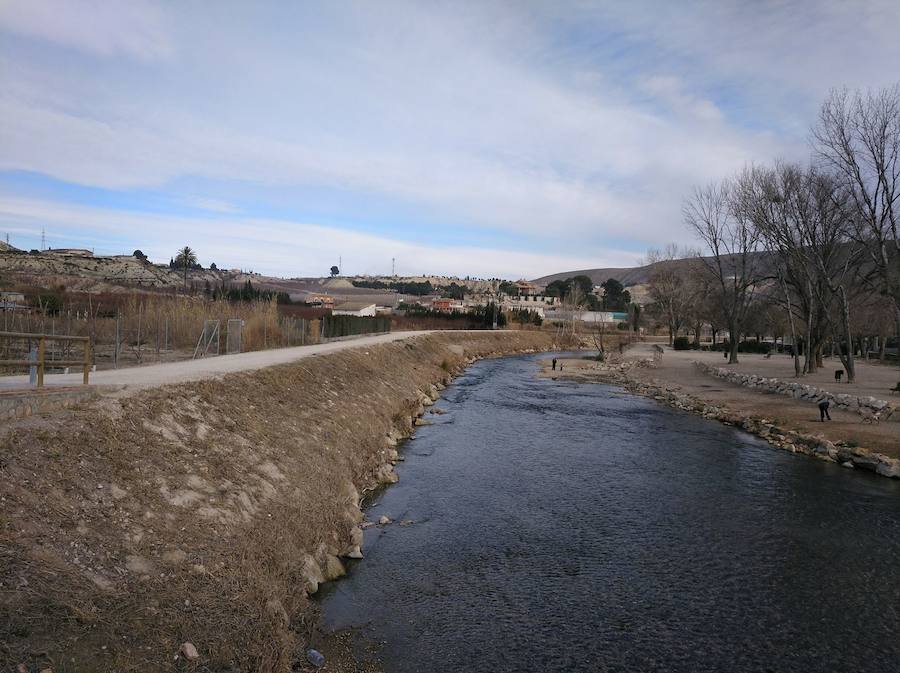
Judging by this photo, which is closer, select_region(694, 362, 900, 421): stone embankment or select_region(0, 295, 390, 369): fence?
select_region(694, 362, 900, 421): stone embankment

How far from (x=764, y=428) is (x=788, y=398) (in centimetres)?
676

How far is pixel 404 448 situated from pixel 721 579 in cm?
1140

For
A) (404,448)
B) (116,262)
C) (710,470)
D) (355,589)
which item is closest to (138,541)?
(355,589)

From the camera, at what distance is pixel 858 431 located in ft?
70.3

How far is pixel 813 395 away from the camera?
28047mm

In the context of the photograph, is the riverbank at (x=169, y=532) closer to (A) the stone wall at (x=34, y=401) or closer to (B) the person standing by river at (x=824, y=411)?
(A) the stone wall at (x=34, y=401)

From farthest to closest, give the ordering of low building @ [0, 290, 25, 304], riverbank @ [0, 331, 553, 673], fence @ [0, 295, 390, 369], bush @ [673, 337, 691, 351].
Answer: bush @ [673, 337, 691, 351] → low building @ [0, 290, 25, 304] → fence @ [0, 295, 390, 369] → riverbank @ [0, 331, 553, 673]

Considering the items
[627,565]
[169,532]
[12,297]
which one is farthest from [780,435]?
[12,297]

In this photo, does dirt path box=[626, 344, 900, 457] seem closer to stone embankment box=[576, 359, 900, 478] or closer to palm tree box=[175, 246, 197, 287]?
stone embankment box=[576, 359, 900, 478]

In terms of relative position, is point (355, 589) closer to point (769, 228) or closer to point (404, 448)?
point (404, 448)

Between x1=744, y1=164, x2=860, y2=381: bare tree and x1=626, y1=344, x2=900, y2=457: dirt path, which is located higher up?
x1=744, y1=164, x2=860, y2=381: bare tree

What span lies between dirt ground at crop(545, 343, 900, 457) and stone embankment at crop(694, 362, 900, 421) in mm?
312

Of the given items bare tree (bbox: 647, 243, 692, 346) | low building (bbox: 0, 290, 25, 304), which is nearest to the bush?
bare tree (bbox: 647, 243, 692, 346)

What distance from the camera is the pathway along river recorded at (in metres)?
8.53
